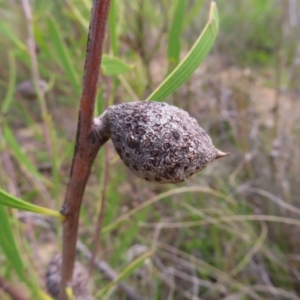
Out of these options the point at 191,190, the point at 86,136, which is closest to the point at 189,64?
the point at 86,136

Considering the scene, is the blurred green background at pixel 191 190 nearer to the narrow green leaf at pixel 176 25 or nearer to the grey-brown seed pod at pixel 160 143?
the narrow green leaf at pixel 176 25

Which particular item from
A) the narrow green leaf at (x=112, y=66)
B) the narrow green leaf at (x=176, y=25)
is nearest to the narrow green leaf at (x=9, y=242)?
the narrow green leaf at (x=112, y=66)

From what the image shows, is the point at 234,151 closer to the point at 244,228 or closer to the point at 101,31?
the point at 244,228

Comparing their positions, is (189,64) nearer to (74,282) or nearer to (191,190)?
(74,282)

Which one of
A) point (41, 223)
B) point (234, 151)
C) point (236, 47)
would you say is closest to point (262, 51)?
point (236, 47)

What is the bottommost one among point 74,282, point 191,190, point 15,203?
point 191,190

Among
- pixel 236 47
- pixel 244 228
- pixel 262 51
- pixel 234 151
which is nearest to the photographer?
pixel 244 228
